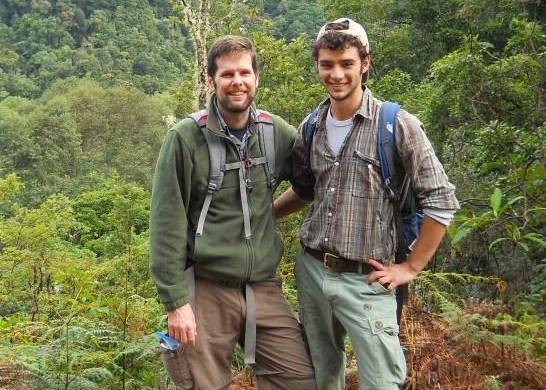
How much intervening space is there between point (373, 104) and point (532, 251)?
3176 millimetres

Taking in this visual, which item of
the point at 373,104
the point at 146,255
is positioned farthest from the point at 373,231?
the point at 146,255

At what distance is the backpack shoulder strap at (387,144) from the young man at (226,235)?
47cm

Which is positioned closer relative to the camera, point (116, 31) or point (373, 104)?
point (373, 104)

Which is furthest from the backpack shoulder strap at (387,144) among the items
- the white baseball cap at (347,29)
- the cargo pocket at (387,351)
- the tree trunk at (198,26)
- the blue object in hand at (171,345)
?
the tree trunk at (198,26)

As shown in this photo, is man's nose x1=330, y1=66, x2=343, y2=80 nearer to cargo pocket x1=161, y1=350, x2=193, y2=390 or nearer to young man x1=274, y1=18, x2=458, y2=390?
young man x1=274, y1=18, x2=458, y2=390

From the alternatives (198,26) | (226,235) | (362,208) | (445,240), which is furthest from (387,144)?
(198,26)

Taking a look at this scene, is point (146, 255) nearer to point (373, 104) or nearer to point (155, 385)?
point (155, 385)

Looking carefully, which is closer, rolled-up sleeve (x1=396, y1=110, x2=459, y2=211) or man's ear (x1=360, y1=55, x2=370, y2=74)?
rolled-up sleeve (x1=396, y1=110, x2=459, y2=211)

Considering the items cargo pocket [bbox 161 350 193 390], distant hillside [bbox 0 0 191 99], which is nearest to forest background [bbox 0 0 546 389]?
cargo pocket [bbox 161 350 193 390]

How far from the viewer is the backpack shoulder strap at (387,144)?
8.20 feet

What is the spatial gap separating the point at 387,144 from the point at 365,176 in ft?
0.47

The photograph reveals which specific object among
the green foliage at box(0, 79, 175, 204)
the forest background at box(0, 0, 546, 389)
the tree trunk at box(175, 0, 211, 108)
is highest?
the tree trunk at box(175, 0, 211, 108)

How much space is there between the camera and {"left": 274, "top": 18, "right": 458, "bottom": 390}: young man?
2475 millimetres

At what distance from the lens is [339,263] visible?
2.60 meters
